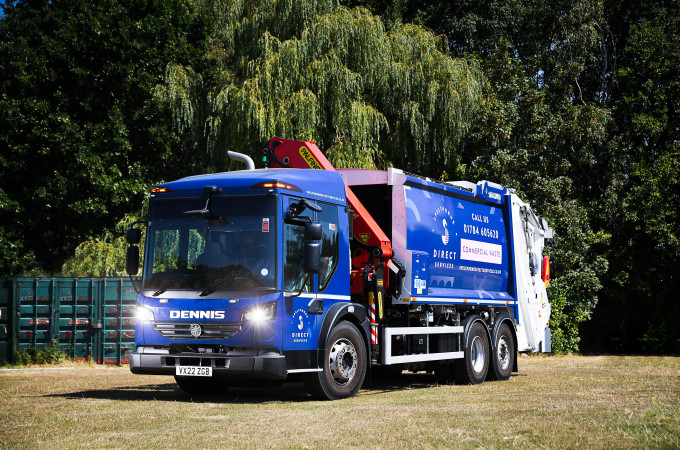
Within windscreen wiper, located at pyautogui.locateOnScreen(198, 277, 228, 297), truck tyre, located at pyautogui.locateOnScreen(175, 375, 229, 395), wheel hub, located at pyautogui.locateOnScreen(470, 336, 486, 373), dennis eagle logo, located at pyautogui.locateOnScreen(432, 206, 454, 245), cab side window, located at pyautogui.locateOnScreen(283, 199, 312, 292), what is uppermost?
dennis eagle logo, located at pyautogui.locateOnScreen(432, 206, 454, 245)

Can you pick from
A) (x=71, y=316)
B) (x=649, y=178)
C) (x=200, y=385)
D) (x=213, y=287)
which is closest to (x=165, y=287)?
(x=213, y=287)

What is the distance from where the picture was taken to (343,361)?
11938 millimetres

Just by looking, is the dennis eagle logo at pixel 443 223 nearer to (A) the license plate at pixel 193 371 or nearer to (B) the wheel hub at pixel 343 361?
(B) the wheel hub at pixel 343 361

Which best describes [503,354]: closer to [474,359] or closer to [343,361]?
[474,359]

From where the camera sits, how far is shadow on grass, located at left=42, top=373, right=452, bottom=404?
12016 millimetres

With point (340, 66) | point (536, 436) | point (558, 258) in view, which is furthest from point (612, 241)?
point (536, 436)

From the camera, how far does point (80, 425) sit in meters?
8.91

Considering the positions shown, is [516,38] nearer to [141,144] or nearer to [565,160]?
[565,160]

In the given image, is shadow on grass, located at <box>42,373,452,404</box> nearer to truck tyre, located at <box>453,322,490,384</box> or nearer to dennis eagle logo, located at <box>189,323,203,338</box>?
truck tyre, located at <box>453,322,490,384</box>

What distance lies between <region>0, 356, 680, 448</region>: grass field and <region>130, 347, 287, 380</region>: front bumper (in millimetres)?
428

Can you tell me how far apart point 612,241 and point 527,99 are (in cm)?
598

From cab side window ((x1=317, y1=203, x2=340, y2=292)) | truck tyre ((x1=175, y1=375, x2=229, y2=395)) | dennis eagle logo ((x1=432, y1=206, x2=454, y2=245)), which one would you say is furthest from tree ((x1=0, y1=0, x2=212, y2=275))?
cab side window ((x1=317, y1=203, x2=340, y2=292))

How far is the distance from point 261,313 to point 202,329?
84 centimetres

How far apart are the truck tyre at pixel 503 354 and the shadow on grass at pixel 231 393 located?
117 centimetres
